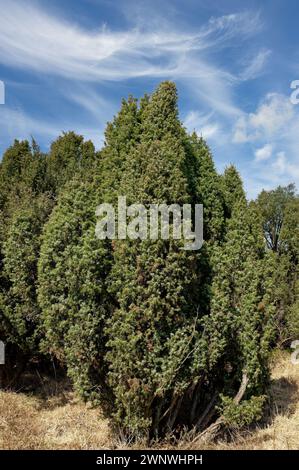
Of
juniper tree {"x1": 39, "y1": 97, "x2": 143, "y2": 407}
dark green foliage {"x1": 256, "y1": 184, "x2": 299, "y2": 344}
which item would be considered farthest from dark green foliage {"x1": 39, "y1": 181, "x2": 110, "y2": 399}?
dark green foliage {"x1": 256, "y1": 184, "x2": 299, "y2": 344}

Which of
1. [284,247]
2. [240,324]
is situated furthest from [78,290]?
[284,247]

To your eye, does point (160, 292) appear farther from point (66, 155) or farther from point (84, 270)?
point (66, 155)

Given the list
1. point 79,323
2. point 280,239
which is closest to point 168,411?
point 79,323

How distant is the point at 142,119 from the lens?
665cm

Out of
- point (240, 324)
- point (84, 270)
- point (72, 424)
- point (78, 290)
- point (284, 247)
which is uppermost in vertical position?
point (284, 247)

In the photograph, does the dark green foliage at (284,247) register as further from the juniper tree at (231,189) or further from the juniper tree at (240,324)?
the juniper tree at (240,324)

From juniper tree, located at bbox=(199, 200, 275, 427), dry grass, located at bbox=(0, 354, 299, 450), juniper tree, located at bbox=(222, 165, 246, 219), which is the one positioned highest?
juniper tree, located at bbox=(222, 165, 246, 219)

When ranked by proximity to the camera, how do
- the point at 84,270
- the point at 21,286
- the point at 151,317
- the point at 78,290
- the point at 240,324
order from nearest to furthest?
the point at 151,317 → the point at 84,270 → the point at 78,290 → the point at 240,324 → the point at 21,286

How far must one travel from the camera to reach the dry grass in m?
5.58

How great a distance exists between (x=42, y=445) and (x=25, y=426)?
1.22 m

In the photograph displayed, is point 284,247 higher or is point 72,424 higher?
point 284,247

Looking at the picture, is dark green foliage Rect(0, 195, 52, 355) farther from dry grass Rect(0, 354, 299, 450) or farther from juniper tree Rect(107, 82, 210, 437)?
juniper tree Rect(107, 82, 210, 437)

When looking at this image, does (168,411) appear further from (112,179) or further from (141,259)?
(112,179)

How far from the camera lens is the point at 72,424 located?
694 cm
